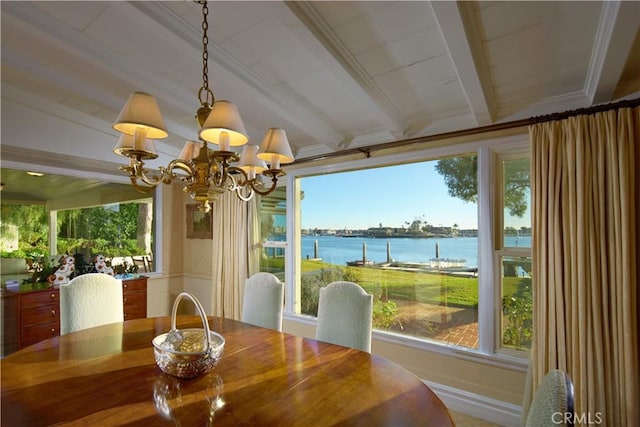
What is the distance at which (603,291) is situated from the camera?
6.22ft

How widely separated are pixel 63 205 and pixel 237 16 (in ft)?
11.5

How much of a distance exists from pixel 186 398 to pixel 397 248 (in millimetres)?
2255

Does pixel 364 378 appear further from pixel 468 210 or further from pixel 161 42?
pixel 161 42

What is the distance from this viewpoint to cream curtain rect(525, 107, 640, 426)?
183cm

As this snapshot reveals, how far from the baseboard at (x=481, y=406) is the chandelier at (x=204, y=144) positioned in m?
2.25

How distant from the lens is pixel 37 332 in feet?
10.4

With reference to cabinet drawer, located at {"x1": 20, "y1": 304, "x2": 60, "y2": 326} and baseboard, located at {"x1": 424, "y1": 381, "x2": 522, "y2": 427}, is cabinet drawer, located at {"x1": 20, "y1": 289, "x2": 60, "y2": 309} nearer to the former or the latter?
cabinet drawer, located at {"x1": 20, "y1": 304, "x2": 60, "y2": 326}

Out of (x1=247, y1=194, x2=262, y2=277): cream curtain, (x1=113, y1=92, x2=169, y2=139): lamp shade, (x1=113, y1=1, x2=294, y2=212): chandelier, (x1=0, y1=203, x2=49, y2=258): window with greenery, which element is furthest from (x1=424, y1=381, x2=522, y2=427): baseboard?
(x1=0, y1=203, x2=49, y2=258): window with greenery

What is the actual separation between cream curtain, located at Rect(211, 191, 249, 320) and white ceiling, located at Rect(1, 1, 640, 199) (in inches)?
56.0

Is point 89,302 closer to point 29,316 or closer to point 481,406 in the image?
point 29,316

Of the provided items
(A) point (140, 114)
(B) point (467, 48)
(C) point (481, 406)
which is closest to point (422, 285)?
(C) point (481, 406)

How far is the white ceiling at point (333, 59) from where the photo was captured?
1.47 m

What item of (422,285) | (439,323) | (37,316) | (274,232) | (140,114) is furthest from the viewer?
(274,232)

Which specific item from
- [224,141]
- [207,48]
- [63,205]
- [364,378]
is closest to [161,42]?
[207,48]
